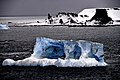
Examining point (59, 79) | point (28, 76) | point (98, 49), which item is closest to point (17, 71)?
point (28, 76)

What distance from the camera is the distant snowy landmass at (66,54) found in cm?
4793

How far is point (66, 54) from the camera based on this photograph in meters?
48.5

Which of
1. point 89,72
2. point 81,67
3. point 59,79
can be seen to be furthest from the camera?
point 81,67

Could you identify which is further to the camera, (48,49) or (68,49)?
(48,49)

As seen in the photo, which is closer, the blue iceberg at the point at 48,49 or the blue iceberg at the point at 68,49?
the blue iceberg at the point at 68,49

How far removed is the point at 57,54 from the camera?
164 feet

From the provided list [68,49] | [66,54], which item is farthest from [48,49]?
[68,49]

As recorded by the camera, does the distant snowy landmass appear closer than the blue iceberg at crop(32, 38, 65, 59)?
Yes

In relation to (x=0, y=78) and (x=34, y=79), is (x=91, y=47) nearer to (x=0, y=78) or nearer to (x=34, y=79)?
(x=34, y=79)

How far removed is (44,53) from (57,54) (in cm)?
167

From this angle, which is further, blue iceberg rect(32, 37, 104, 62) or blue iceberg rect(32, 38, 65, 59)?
blue iceberg rect(32, 38, 65, 59)

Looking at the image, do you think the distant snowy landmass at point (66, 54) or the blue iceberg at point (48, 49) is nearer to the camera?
the distant snowy landmass at point (66, 54)

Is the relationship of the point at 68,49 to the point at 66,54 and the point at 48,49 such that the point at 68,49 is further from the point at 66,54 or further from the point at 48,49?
the point at 48,49

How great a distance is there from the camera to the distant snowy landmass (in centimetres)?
4793
